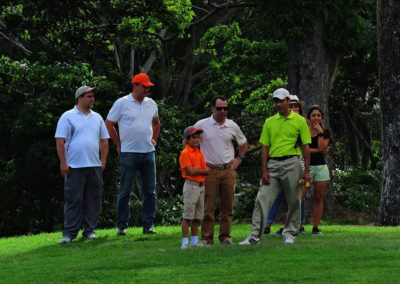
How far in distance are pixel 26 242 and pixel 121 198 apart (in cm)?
178

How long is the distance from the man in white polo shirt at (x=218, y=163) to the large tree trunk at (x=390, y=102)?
6320 millimetres

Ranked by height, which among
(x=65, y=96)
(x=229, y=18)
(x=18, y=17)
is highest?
(x=229, y=18)

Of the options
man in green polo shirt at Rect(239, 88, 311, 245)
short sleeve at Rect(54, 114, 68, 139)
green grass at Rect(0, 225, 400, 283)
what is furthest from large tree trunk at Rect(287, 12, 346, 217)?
short sleeve at Rect(54, 114, 68, 139)

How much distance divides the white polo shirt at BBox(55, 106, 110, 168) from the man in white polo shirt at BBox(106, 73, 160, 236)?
1.37ft

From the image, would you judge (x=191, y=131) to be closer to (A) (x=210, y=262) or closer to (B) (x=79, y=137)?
(A) (x=210, y=262)

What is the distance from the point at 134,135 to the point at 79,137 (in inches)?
34.0

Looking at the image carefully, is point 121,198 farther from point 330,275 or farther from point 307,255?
point 330,275

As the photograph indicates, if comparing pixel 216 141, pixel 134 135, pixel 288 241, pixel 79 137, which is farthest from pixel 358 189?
pixel 216 141

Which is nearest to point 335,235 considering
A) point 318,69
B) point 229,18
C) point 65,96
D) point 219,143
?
point 219,143

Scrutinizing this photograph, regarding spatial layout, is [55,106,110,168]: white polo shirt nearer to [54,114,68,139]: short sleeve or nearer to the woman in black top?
[54,114,68,139]: short sleeve

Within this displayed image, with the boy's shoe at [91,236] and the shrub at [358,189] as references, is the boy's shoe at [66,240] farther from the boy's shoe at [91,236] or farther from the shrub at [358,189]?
the shrub at [358,189]

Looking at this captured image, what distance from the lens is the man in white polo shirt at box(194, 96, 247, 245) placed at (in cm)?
982

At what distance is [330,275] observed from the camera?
7.43 meters

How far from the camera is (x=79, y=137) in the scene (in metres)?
10.9
